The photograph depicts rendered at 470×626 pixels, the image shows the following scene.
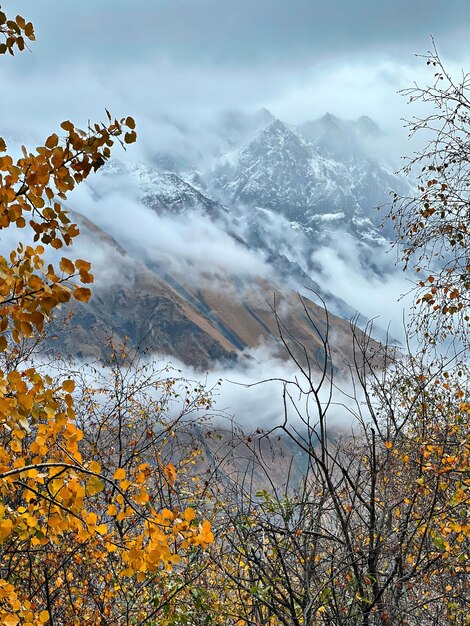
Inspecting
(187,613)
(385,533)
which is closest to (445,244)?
(385,533)

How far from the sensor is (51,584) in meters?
7.58

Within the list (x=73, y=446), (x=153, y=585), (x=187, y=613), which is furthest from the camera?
(x=153, y=585)

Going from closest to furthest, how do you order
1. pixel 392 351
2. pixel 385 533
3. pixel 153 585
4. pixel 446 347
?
pixel 385 533 → pixel 153 585 → pixel 446 347 → pixel 392 351

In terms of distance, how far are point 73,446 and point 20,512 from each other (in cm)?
75

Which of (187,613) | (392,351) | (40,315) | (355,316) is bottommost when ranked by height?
(187,613)

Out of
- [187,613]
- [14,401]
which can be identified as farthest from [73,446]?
[187,613]

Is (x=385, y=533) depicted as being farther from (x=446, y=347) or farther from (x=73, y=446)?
(x=73, y=446)

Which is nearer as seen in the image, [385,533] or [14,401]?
[14,401]

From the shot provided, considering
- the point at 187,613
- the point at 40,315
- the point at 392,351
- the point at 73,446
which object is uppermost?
the point at 392,351

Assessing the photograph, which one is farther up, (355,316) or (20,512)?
(355,316)

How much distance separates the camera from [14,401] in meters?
2.75

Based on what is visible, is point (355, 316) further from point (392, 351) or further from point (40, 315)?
point (40, 315)

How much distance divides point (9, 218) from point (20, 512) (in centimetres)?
203

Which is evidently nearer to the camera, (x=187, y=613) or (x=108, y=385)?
(x=187, y=613)
